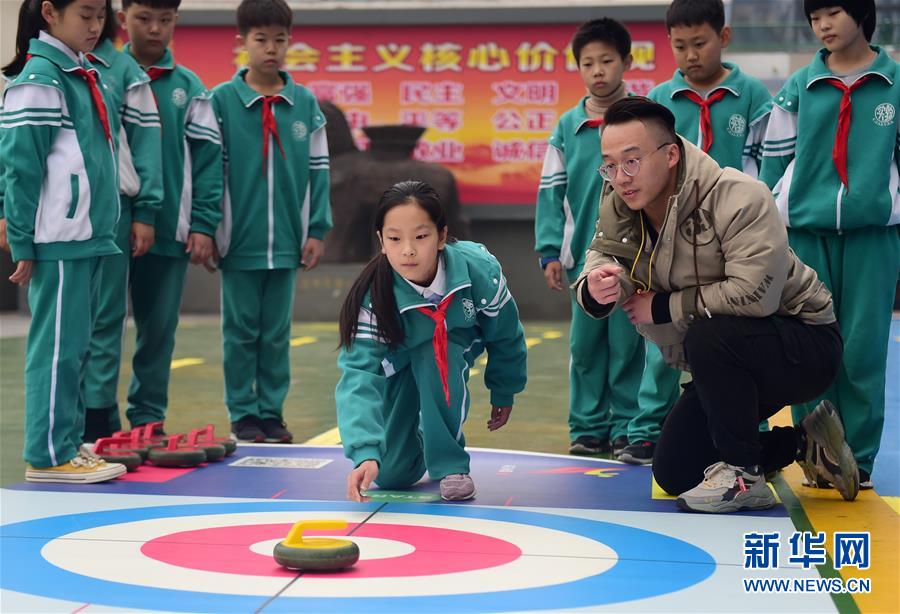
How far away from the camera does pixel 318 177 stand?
4.61 metres

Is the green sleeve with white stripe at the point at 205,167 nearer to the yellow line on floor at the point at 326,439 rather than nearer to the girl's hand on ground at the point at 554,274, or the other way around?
the yellow line on floor at the point at 326,439

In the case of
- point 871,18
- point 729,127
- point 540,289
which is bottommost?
point 540,289

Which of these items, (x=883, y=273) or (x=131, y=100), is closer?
(x=883, y=273)

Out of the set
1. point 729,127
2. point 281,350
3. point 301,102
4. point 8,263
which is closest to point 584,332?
point 729,127

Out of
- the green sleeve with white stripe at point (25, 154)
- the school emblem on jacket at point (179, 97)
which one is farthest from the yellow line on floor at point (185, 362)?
the green sleeve with white stripe at point (25, 154)

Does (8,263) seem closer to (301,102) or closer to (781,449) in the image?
(301,102)

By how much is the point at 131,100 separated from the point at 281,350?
1.10m

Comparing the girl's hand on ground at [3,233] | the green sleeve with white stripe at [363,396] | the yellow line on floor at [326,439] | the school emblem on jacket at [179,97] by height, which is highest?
the school emblem on jacket at [179,97]

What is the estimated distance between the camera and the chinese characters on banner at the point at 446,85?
10422mm

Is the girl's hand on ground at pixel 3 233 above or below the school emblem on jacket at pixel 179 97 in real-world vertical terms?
below

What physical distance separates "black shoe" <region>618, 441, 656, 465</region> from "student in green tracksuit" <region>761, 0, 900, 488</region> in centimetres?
63

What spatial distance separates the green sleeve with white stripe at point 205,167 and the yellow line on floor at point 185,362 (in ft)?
8.39

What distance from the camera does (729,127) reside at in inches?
156

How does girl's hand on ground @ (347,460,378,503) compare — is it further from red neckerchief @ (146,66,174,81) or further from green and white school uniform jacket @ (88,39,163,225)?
red neckerchief @ (146,66,174,81)
